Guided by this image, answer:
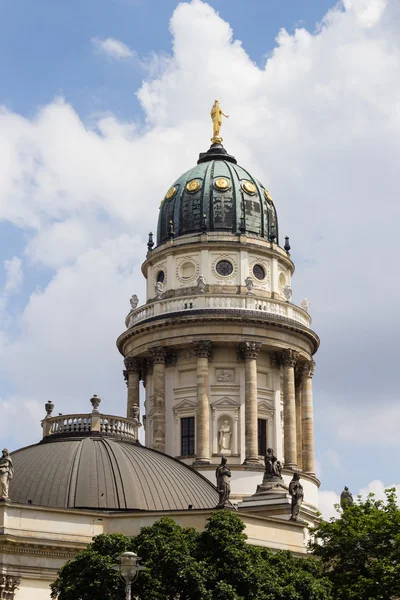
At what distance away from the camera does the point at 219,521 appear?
4484 centimetres

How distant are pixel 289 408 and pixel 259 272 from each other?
9.45 m

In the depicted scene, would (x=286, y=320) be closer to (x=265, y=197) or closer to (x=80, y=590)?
(x=265, y=197)

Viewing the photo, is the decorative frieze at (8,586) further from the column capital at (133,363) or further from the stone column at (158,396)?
the column capital at (133,363)

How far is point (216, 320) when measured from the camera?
7594 cm

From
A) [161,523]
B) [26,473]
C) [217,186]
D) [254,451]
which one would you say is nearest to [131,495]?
[26,473]

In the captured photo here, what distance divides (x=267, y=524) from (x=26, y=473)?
11.1 metres

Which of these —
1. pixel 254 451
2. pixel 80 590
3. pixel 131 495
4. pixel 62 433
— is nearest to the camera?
pixel 80 590

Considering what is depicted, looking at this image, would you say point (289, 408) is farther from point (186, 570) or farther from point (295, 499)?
point (186, 570)

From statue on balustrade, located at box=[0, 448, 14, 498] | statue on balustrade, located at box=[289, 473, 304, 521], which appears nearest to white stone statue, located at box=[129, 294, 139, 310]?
statue on balustrade, located at box=[289, 473, 304, 521]

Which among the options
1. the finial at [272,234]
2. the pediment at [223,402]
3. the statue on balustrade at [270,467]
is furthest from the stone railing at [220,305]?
the statue on balustrade at [270,467]

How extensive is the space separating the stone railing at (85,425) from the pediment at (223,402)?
14579 mm

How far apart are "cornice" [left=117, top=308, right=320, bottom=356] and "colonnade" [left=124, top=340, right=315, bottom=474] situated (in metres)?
1.34

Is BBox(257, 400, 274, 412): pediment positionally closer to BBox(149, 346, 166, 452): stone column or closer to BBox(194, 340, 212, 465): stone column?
BBox(194, 340, 212, 465): stone column

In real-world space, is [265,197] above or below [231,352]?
above
